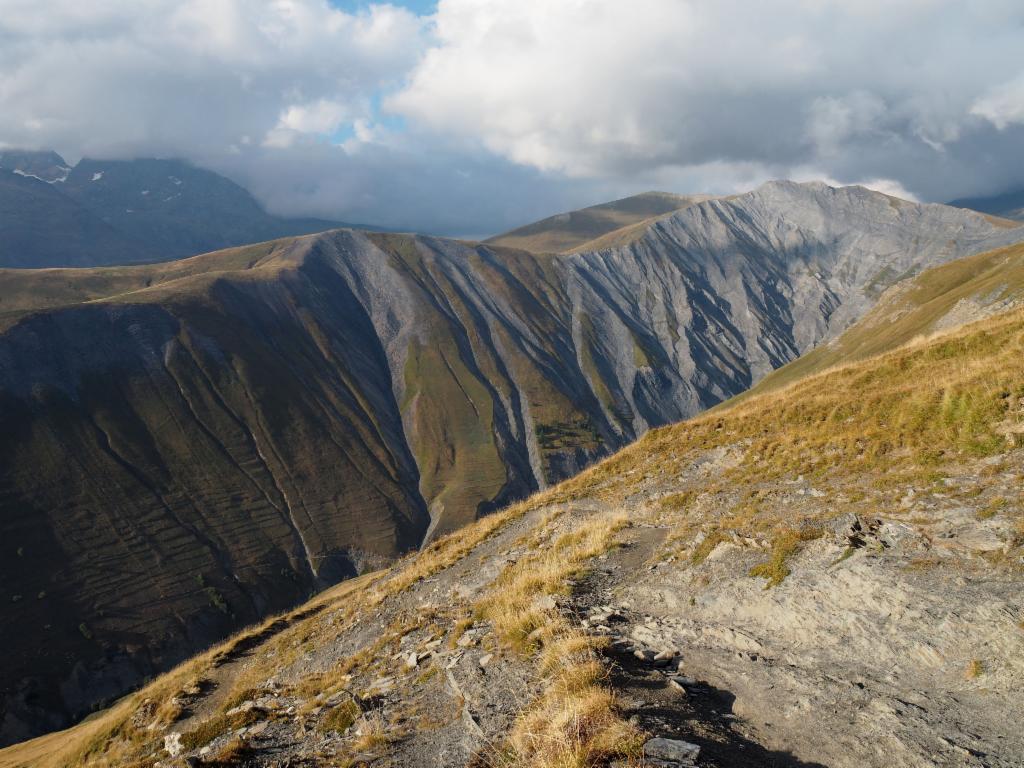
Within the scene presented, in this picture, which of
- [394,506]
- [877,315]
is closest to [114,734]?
[394,506]

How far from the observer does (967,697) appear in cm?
822

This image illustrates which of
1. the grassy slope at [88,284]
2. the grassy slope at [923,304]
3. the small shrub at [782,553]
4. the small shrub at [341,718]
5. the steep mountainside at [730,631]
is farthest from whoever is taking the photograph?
the grassy slope at [88,284]

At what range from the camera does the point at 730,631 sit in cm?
1118

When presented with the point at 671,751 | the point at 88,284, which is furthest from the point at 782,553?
the point at 88,284

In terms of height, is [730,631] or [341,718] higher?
[341,718]

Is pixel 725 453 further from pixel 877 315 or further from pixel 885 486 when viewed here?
pixel 877 315

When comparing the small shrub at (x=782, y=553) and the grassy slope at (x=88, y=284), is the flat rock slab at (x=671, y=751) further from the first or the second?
the grassy slope at (x=88, y=284)

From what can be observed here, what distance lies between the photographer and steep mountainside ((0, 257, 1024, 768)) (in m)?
8.02

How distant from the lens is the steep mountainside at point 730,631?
26.3 ft

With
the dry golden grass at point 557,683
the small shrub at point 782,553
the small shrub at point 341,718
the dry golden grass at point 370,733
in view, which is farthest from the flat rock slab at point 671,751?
the small shrub at point 341,718

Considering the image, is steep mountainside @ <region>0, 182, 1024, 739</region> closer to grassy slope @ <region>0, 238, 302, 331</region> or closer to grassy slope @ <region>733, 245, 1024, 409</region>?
grassy slope @ <region>0, 238, 302, 331</region>

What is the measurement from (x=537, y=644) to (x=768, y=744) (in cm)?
466

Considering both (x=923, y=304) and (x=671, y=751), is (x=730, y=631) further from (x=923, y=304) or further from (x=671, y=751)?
(x=923, y=304)

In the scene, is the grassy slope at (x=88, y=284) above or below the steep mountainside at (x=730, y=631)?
above
